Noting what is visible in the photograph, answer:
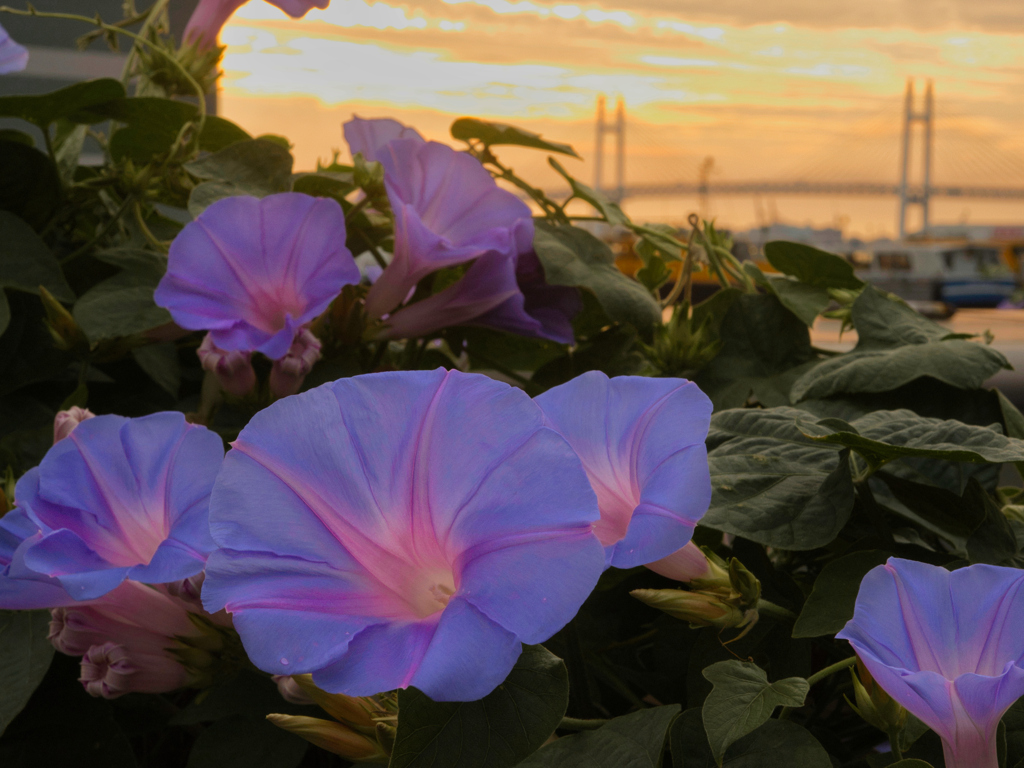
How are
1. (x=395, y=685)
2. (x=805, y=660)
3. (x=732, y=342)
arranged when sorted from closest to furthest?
(x=395, y=685)
(x=805, y=660)
(x=732, y=342)

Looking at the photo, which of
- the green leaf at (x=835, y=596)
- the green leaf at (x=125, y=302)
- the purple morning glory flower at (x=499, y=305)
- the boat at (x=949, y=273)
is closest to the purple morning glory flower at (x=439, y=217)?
the purple morning glory flower at (x=499, y=305)

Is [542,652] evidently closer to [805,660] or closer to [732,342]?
[805,660]

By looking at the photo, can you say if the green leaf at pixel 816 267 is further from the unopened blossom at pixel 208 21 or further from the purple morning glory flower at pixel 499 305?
the unopened blossom at pixel 208 21

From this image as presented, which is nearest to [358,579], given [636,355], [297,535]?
[297,535]

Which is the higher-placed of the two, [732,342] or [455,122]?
[455,122]

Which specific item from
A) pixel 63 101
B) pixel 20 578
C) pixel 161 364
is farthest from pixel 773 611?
pixel 63 101

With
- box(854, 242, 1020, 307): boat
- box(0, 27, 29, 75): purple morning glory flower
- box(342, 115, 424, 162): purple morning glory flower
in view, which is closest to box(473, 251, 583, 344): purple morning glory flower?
box(342, 115, 424, 162): purple morning glory flower
